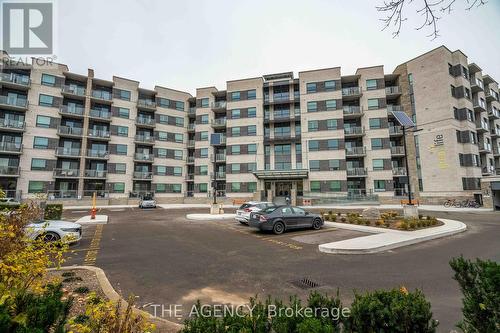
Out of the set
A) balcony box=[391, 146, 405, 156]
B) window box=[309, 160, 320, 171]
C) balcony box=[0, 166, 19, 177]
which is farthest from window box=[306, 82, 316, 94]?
balcony box=[0, 166, 19, 177]

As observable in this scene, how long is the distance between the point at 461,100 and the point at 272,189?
102 ft

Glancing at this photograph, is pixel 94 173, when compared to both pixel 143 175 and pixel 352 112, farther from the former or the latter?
pixel 352 112

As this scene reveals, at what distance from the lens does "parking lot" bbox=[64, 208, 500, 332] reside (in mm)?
5605

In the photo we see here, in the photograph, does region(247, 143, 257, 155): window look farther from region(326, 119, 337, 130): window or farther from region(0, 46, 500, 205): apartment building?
region(326, 119, 337, 130): window

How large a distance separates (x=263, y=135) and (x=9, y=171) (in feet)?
124

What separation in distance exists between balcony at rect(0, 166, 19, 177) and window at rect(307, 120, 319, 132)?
1732 inches

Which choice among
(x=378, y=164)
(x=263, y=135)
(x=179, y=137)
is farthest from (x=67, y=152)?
(x=378, y=164)

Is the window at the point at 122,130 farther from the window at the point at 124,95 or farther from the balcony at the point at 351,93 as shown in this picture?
the balcony at the point at 351,93

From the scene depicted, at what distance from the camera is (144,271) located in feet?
23.4

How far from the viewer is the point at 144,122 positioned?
44.0 m

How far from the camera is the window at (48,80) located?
121 ft

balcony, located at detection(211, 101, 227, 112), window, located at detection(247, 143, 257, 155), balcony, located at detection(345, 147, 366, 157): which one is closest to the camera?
balcony, located at detection(345, 147, 366, 157)

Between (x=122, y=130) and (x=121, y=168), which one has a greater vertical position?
(x=122, y=130)

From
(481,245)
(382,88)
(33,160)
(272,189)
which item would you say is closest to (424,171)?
(382,88)
